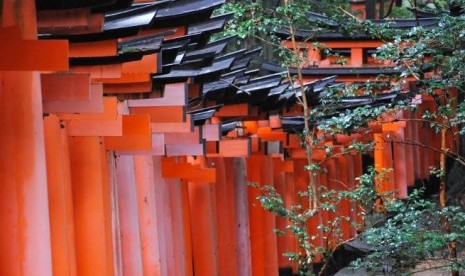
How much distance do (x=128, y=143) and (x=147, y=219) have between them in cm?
157

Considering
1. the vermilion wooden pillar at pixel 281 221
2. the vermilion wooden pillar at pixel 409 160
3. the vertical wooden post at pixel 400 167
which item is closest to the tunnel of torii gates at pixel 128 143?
the vermilion wooden pillar at pixel 281 221

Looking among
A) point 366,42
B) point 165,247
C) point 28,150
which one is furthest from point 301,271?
point 366,42

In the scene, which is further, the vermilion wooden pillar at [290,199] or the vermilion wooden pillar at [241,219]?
the vermilion wooden pillar at [290,199]

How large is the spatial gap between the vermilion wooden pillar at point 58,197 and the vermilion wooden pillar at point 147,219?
2909 millimetres

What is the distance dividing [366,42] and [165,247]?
519 inches

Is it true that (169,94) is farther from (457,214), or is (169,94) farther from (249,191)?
(249,191)

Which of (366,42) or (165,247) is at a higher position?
(366,42)

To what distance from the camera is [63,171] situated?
758 centimetres

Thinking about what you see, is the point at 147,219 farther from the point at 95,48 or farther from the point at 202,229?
the point at 95,48

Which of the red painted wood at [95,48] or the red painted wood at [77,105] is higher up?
the red painted wood at [95,48]

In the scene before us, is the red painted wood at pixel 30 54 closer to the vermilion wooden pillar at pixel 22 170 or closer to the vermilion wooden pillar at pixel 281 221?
the vermilion wooden pillar at pixel 22 170

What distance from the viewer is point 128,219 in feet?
32.6

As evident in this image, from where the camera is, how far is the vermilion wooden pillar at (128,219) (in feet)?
32.4

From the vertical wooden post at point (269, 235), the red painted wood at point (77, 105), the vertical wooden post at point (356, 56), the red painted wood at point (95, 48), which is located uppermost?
the vertical wooden post at point (356, 56)
